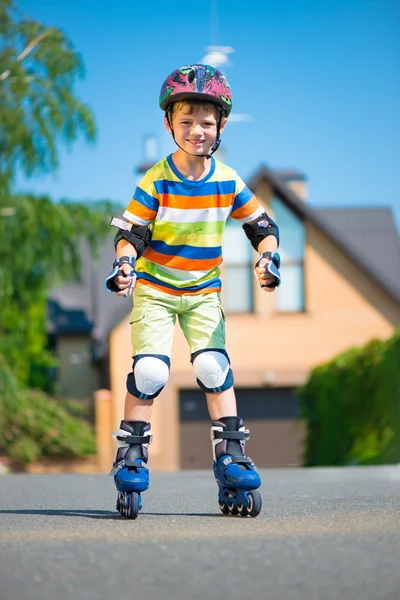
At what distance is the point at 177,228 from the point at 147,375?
2.18 feet

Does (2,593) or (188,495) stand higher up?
(188,495)

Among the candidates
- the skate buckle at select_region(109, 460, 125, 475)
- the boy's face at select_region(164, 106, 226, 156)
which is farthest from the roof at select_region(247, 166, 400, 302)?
the skate buckle at select_region(109, 460, 125, 475)

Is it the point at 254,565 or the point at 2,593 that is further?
the point at 254,565

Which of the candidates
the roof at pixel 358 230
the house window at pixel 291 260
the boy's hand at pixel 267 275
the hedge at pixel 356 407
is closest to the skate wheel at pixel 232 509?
the boy's hand at pixel 267 275

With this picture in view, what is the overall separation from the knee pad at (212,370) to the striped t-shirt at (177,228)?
294 millimetres

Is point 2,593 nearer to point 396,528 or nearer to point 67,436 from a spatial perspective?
point 396,528

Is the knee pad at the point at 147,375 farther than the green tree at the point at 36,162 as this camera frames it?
No

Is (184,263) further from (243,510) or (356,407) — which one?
(356,407)

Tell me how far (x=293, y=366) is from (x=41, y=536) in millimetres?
21735

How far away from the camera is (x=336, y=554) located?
3.32 metres

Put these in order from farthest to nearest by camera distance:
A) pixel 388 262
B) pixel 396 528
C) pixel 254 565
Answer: pixel 388 262, pixel 396 528, pixel 254 565

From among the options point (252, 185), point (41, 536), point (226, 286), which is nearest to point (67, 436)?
point (226, 286)

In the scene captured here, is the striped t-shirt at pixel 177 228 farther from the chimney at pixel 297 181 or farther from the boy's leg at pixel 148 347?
the chimney at pixel 297 181

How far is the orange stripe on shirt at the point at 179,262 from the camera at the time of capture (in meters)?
5.08
